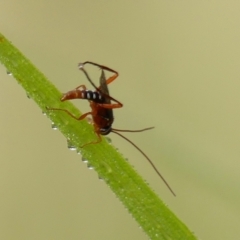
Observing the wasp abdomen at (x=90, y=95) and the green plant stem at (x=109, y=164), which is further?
the wasp abdomen at (x=90, y=95)

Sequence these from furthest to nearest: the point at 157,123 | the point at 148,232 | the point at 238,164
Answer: the point at 157,123 < the point at 238,164 < the point at 148,232

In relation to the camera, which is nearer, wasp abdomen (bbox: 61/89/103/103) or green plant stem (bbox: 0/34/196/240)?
green plant stem (bbox: 0/34/196/240)

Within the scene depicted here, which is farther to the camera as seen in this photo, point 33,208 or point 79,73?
point 79,73

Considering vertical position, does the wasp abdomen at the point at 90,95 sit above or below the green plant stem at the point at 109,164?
above

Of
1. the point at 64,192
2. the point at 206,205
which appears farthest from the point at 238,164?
the point at 64,192

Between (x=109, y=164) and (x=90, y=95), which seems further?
(x=90, y=95)

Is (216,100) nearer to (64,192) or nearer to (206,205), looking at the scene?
(206,205)

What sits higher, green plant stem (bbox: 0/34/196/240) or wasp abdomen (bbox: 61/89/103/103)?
wasp abdomen (bbox: 61/89/103/103)

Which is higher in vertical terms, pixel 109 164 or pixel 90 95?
pixel 90 95
